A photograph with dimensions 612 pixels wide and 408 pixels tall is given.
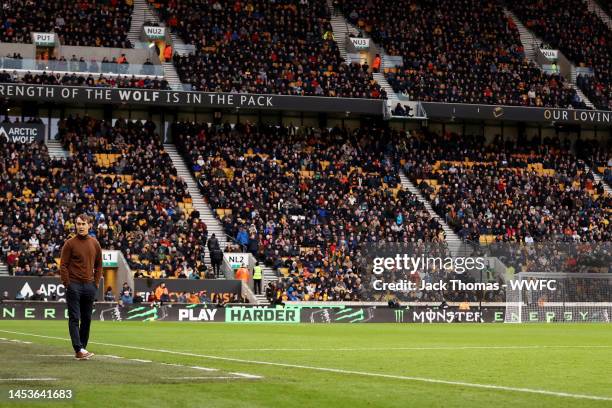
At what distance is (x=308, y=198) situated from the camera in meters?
60.7

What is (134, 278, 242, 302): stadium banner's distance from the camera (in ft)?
161

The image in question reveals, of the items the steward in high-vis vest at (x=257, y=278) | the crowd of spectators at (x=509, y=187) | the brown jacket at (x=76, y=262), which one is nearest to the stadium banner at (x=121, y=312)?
the steward in high-vis vest at (x=257, y=278)

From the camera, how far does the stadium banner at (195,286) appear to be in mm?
A: 49125

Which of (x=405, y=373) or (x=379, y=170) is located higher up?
(x=379, y=170)

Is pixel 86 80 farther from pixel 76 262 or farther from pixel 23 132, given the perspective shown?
pixel 76 262

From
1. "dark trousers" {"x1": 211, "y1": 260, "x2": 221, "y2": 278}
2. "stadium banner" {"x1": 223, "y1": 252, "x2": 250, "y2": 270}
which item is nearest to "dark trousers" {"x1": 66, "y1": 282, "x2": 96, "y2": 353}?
"dark trousers" {"x1": 211, "y1": 260, "x2": 221, "y2": 278}

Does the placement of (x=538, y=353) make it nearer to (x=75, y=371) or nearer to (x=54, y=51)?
(x=75, y=371)

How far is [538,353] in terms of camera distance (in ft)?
71.3

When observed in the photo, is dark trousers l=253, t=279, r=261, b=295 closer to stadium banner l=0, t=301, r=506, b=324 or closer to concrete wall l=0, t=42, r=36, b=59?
stadium banner l=0, t=301, r=506, b=324

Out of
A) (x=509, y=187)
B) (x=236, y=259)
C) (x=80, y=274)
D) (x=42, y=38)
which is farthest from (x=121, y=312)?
(x=509, y=187)

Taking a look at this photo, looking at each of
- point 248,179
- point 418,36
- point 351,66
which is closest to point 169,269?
point 248,179

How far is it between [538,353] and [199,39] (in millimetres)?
50430

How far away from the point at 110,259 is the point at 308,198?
13823mm

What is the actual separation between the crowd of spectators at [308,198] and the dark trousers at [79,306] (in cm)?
Result: 3339
